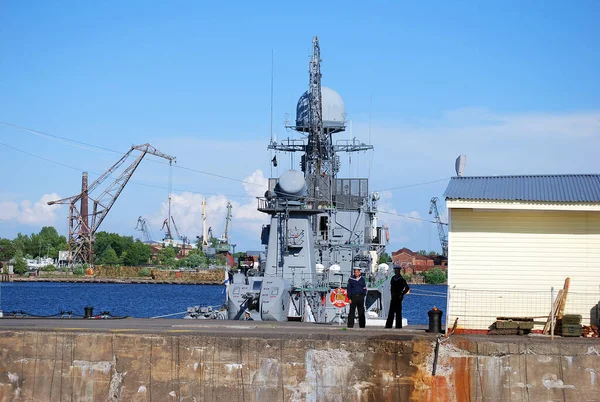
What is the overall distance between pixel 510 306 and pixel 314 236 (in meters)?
29.6

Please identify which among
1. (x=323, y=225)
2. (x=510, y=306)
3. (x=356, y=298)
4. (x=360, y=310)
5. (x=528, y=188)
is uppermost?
(x=323, y=225)

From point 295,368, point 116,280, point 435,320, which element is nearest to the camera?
point 295,368

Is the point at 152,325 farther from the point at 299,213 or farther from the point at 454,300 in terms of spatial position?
the point at 299,213

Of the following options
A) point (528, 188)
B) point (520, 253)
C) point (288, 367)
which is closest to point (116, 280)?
point (528, 188)

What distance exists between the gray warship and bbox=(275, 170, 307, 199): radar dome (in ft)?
0.17

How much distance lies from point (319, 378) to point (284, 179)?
26059 millimetres

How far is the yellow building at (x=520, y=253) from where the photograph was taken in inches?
892

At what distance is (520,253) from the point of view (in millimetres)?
23016

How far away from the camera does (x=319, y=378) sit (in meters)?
19.6

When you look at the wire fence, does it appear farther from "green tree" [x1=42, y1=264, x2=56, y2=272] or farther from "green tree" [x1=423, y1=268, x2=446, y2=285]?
"green tree" [x1=42, y1=264, x2=56, y2=272]

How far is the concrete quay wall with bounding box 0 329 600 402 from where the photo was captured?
759 inches

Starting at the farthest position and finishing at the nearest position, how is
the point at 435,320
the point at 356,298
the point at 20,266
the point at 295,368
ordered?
the point at 20,266, the point at 356,298, the point at 435,320, the point at 295,368

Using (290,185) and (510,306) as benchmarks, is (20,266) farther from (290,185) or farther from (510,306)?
(510,306)

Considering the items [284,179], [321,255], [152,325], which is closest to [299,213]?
[284,179]
